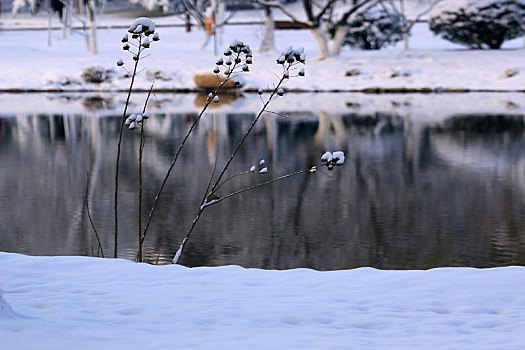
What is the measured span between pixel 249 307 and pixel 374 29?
37.7 metres

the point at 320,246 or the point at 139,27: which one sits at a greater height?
the point at 139,27

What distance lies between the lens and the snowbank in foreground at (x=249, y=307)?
4.73m

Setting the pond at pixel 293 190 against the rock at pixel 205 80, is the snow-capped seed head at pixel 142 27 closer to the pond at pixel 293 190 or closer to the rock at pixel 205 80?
the pond at pixel 293 190

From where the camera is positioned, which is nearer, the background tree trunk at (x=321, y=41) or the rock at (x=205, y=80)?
the rock at (x=205, y=80)

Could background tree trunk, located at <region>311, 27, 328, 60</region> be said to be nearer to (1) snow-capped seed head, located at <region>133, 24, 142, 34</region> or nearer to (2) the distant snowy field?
(2) the distant snowy field

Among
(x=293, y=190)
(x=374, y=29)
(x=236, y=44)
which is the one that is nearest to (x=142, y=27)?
(x=236, y=44)

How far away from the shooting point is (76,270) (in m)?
6.56

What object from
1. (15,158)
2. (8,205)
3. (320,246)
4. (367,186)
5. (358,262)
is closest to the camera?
(358,262)

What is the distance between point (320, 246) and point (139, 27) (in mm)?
3246

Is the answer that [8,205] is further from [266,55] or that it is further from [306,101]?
[266,55]

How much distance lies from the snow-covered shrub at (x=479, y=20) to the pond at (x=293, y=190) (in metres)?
15.1

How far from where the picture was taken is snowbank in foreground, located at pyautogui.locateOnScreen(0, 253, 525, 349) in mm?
4734

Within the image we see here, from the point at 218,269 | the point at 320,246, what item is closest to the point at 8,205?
the point at 320,246

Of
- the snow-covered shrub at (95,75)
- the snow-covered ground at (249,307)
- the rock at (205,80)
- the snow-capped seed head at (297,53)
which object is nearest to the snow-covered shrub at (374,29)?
the rock at (205,80)
